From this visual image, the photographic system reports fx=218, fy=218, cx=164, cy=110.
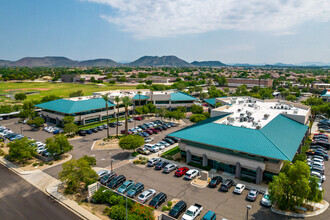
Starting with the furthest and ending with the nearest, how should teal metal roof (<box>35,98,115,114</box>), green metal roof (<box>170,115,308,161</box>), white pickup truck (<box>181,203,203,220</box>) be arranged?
teal metal roof (<box>35,98,115,114</box>), green metal roof (<box>170,115,308,161</box>), white pickup truck (<box>181,203,203,220</box>)

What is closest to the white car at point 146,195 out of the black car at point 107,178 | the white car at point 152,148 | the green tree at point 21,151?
the black car at point 107,178

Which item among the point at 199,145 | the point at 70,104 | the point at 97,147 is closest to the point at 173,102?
the point at 70,104

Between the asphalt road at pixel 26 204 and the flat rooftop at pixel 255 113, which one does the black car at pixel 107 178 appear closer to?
the asphalt road at pixel 26 204

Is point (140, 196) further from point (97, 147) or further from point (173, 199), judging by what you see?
point (97, 147)

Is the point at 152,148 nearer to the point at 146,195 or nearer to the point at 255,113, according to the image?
the point at 146,195

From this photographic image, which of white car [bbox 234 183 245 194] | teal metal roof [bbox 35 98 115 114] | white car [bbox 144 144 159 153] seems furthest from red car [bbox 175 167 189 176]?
teal metal roof [bbox 35 98 115 114]

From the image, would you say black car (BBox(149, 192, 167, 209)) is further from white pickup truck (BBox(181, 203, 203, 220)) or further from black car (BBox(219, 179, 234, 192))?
black car (BBox(219, 179, 234, 192))
